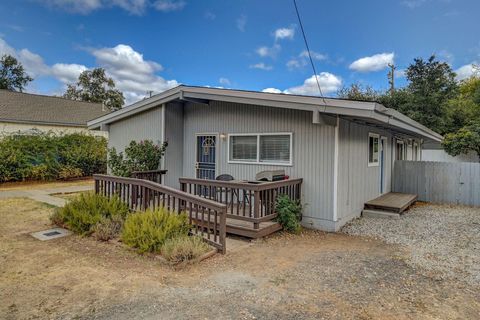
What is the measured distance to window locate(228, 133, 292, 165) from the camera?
6922 mm

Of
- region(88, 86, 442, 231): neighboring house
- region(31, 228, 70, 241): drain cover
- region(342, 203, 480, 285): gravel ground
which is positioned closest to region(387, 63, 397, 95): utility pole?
region(88, 86, 442, 231): neighboring house

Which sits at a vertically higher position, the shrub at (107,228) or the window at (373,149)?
the window at (373,149)

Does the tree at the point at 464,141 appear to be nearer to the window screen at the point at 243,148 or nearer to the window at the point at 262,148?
the window at the point at 262,148

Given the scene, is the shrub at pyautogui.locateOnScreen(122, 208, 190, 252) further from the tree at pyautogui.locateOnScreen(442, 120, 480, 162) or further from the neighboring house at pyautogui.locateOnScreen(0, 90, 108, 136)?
the tree at pyautogui.locateOnScreen(442, 120, 480, 162)

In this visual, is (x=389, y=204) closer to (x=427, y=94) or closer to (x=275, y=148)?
(x=275, y=148)

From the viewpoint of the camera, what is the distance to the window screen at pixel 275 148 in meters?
6.91

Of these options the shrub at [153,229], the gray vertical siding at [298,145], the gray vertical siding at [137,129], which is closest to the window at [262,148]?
the gray vertical siding at [298,145]

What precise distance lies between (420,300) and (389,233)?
3152 millimetres

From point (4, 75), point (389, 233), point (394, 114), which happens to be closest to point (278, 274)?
point (389, 233)

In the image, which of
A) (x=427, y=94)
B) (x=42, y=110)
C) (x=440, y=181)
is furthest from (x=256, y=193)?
(x=427, y=94)

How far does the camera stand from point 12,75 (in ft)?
109

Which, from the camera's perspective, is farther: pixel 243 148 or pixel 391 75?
pixel 391 75

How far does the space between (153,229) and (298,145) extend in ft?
11.9

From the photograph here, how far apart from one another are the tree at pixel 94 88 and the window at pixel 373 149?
33.9 m
